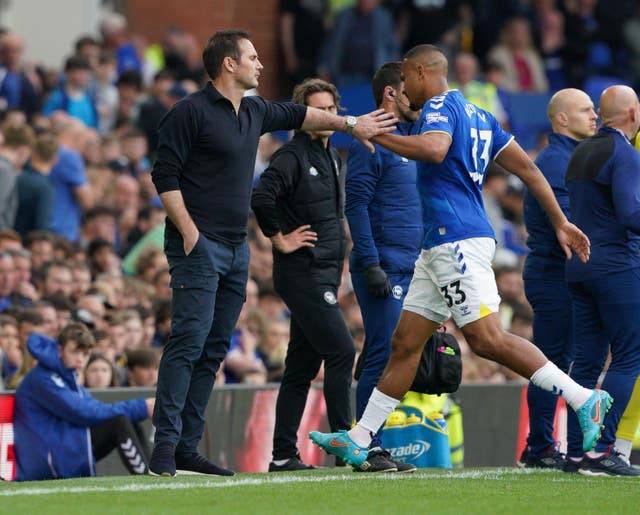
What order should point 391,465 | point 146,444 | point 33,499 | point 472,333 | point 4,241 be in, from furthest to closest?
point 4,241
point 146,444
point 391,465
point 472,333
point 33,499

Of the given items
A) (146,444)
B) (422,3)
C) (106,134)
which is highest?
(422,3)

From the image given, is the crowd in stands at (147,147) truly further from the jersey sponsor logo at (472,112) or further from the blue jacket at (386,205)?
the jersey sponsor logo at (472,112)

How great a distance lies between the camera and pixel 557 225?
28.9 ft

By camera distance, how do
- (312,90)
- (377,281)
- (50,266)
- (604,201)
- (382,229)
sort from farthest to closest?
(50,266)
(312,90)
(382,229)
(377,281)
(604,201)

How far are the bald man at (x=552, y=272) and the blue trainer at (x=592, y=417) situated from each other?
1213mm

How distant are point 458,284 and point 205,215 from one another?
1.45 m

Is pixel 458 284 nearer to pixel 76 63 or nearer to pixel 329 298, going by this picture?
pixel 329 298

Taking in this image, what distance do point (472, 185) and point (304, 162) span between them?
54.9 inches

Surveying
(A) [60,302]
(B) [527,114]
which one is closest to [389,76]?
(A) [60,302]

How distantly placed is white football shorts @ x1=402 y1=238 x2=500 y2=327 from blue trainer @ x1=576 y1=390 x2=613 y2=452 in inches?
26.6

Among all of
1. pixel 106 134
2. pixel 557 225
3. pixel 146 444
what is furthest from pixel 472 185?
pixel 106 134

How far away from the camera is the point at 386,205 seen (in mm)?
9539

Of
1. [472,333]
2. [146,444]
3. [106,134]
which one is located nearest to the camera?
[472,333]

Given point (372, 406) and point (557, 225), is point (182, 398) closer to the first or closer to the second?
point (372, 406)
